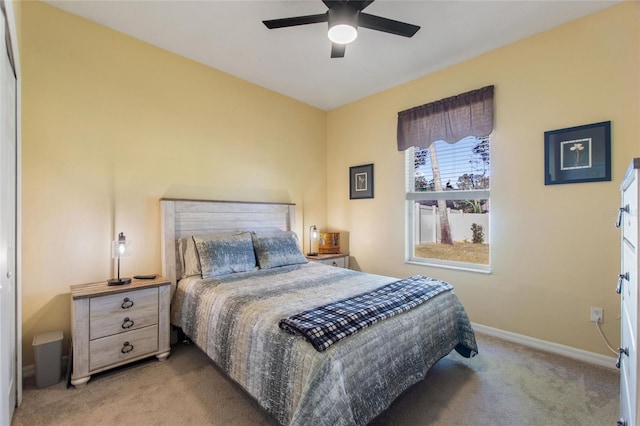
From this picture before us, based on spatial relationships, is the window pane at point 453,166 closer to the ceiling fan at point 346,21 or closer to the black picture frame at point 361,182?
the black picture frame at point 361,182

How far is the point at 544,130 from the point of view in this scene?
2.63 meters

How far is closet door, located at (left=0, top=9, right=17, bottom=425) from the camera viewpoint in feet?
4.73

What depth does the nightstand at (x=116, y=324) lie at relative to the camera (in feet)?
6.81

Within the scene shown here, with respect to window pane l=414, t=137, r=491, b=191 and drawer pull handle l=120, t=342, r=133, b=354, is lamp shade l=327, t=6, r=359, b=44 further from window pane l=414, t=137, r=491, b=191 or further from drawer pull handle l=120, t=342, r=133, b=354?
drawer pull handle l=120, t=342, r=133, b=354

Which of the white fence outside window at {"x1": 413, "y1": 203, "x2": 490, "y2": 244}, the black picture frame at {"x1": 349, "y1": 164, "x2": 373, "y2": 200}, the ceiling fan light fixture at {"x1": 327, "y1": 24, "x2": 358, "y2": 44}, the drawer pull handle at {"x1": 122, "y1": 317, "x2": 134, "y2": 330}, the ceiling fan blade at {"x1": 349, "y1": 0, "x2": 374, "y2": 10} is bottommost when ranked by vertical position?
the drawer pull handle at {"x1": 122, "y1": 317, "x2": 134, "y2": 330}

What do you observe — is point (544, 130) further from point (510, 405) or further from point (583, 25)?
point (510, 405)

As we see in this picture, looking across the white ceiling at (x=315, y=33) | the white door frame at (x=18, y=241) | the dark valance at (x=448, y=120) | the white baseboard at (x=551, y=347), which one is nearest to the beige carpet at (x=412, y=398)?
the white baseboard at (x=551, y=347)

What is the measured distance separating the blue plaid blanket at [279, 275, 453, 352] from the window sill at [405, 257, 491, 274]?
1.05m

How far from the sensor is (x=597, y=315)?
2.37m

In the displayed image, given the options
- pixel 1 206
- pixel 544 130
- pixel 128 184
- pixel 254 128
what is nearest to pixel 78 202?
pixel 128 184

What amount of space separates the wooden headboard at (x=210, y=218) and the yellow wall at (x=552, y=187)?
6.19ft

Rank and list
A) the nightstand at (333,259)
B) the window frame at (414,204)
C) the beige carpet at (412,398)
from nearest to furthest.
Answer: the beige carpet at (412,398) < the window frame at (414,204) < the nightstand at (333,259)

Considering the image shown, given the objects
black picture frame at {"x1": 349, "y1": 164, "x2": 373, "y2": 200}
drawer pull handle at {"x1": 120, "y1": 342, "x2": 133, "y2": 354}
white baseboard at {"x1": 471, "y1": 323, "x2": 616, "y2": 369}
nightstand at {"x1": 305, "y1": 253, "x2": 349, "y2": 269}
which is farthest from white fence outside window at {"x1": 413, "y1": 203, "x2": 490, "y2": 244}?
drawer pull handle at {"x1": 120, "y1": 342, "x2": 133, "y2": 354}

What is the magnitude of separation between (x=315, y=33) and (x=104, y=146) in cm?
211
